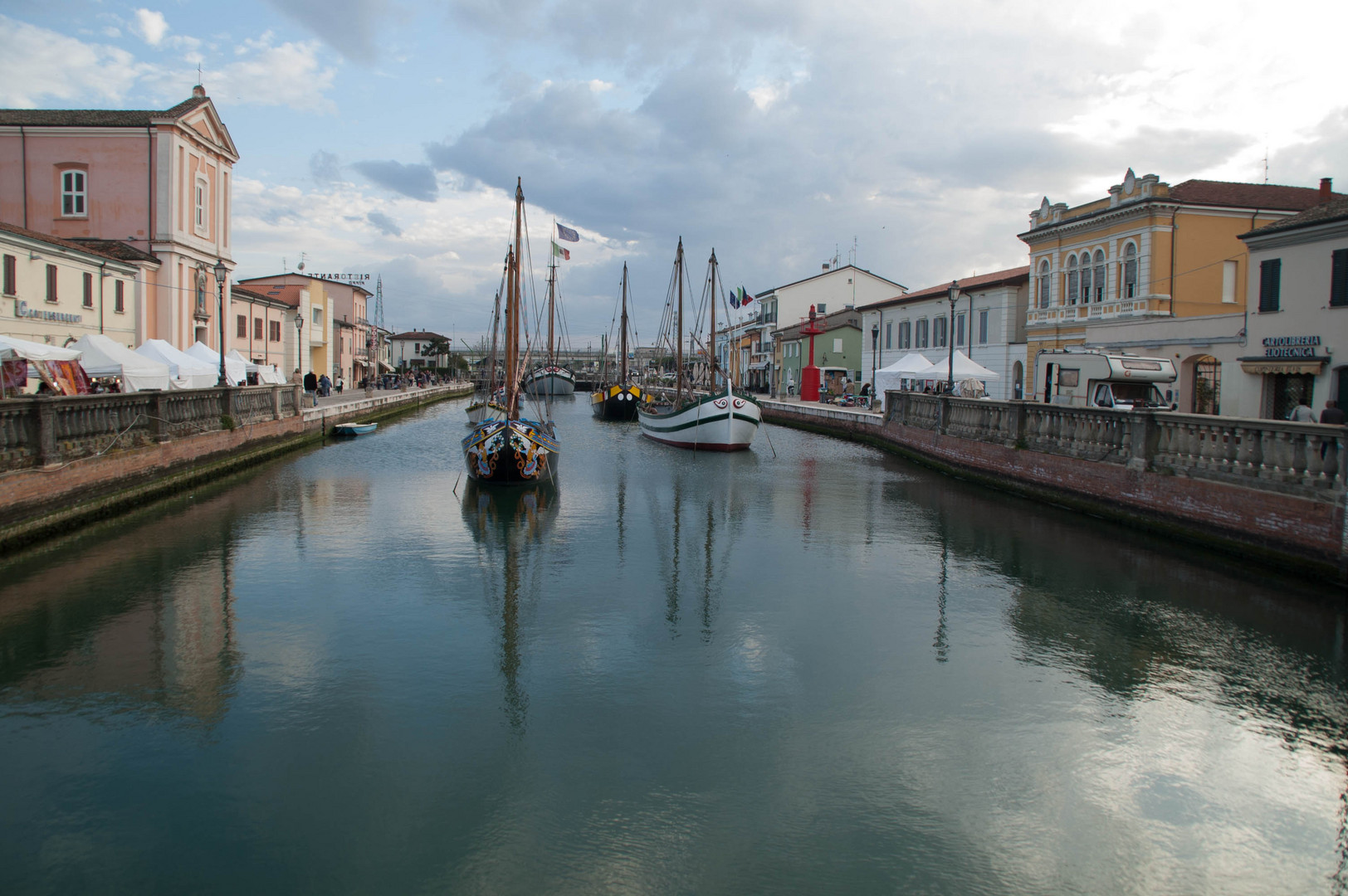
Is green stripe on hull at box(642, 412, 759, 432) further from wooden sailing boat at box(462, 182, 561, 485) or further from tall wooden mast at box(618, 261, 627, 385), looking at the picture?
tall wooden mast at box(618, 261, 627, 385)

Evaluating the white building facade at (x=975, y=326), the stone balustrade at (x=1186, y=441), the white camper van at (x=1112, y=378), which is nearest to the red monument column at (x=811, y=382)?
the white building facade at (x=975, y=326)

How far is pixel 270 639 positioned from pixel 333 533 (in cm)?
624

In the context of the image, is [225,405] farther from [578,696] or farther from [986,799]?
[986,799]

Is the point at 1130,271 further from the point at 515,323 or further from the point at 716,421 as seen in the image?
Result: the point at 515,323

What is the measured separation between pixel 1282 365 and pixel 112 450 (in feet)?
79.4

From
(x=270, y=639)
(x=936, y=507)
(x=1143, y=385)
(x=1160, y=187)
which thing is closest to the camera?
(x=270, y=639)

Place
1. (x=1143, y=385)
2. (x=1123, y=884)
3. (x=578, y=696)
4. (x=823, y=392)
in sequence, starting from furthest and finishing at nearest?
(x=823, y=392)
(x=1143, y=385)
(x=578, y=696)
(x=1123, y=884)

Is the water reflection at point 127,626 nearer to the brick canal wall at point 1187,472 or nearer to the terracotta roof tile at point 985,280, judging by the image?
the brick canal wall at point 1187,472

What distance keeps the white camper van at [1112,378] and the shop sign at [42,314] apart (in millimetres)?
27643

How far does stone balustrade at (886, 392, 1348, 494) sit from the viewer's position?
1055 cm

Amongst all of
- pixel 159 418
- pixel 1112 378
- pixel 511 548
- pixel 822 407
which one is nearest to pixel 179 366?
pixel 159 418

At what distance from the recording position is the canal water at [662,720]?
529 centimetres

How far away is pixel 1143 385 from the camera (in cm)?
2173

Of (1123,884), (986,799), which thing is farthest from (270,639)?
(1123,884)
